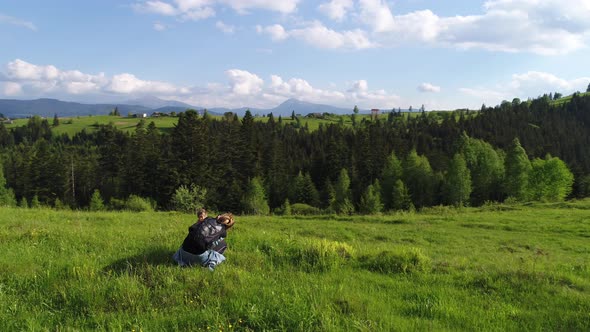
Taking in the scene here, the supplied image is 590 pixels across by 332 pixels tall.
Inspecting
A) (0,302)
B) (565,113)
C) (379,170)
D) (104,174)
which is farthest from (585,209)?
(565,113)

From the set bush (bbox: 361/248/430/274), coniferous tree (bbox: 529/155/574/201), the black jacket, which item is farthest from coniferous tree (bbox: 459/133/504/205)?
the black jacket

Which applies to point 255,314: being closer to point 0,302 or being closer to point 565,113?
point 0,302

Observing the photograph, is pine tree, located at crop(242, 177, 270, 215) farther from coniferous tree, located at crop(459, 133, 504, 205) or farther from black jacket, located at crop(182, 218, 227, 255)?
black jacket, located at crop(182, 218, 227, 255)

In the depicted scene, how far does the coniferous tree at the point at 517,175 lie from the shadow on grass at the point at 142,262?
8412cm

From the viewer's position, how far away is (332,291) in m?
6.63

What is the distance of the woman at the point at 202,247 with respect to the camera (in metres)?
8.00

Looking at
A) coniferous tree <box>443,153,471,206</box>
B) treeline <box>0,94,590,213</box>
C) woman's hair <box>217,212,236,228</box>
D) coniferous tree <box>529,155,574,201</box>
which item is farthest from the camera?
coniferous tree <box>529,155,574,201</box>

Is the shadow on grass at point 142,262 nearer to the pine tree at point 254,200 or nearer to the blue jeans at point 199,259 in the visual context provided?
the blue jeans at point 199,259

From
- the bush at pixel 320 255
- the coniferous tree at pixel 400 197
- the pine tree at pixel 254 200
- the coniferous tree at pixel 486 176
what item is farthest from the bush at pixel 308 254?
the coniferous tree at pixel 486 176

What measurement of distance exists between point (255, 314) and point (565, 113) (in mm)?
240895

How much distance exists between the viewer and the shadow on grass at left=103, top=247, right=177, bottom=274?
7789 mm

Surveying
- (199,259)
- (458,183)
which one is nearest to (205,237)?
(199,259)

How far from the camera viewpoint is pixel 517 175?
78.4m

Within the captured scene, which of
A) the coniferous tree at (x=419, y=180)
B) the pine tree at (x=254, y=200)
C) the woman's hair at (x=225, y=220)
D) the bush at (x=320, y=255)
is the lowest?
the pine tree at (x=254, y=200)
